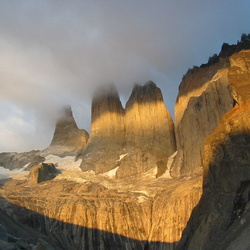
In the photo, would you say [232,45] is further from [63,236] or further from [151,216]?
[63,236]

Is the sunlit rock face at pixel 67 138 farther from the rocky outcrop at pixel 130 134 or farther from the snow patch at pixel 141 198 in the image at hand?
the snow patch at pixel 141 198

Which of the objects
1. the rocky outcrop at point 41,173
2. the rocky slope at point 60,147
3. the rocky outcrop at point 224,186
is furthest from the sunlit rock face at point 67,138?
the rocky outcrop at point 224,186

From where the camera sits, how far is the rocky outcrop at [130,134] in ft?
199

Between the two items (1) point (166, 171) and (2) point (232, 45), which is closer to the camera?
(1) point (166, 171)

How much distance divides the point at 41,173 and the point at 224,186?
37716 mm

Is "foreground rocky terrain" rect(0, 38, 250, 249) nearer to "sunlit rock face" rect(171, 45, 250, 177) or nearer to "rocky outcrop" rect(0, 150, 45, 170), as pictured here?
"sunlit rock face" rect(171, 45, 250, 177)

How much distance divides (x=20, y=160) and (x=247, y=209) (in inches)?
2498

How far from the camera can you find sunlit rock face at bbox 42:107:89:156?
7987 centimetres

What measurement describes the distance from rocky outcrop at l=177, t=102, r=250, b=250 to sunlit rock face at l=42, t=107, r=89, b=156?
47725 millimetres

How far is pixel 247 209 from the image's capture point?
2508 cm

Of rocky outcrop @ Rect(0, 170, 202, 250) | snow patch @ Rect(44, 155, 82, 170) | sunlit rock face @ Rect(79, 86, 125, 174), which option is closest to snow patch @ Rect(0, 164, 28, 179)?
snow patch @ Rect(44, 155, 82, 170)

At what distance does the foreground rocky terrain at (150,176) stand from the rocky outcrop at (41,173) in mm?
175

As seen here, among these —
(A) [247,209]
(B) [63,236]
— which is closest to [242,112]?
(A) [247,209]

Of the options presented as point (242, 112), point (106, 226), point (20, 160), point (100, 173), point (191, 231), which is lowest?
point (191, 231)
